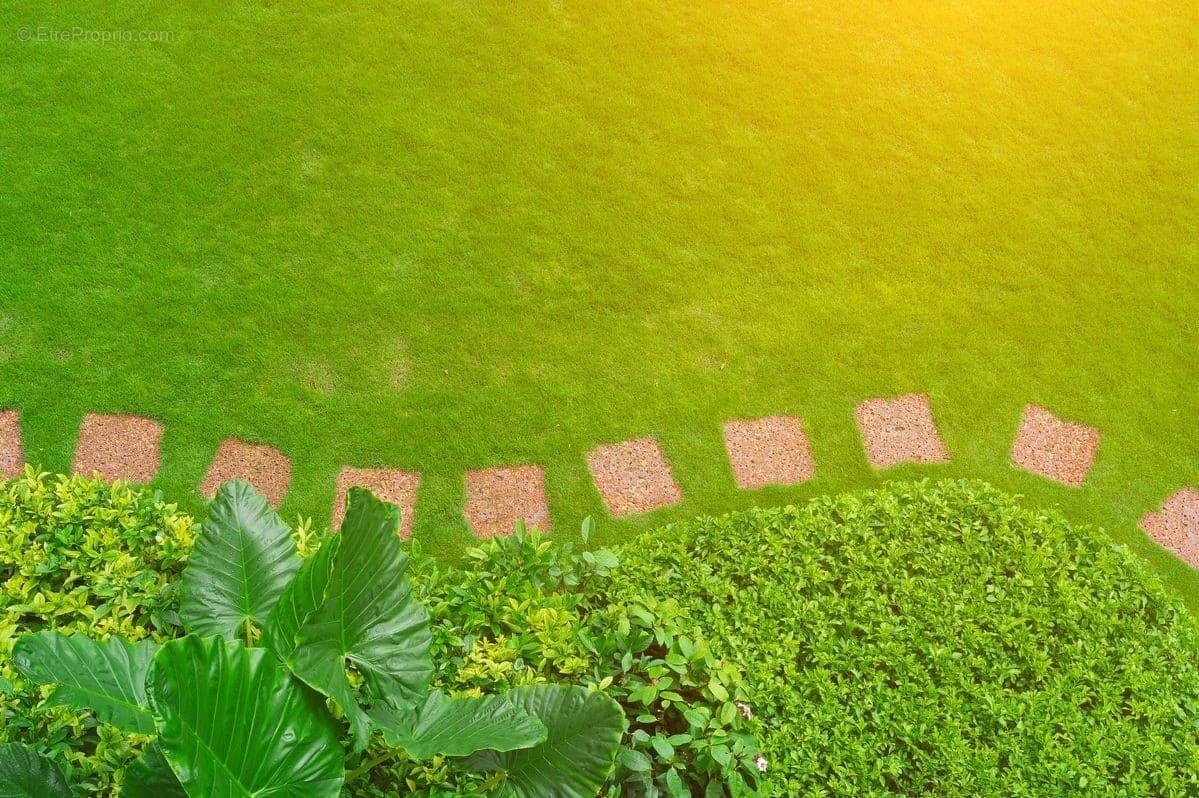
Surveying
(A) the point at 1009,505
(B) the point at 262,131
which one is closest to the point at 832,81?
(A) the point at 1009,505

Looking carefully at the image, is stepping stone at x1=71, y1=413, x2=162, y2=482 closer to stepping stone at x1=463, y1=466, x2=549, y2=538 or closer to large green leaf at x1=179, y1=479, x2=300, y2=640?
stepping stone at x1=463, y1=466, x2=549, y2=538

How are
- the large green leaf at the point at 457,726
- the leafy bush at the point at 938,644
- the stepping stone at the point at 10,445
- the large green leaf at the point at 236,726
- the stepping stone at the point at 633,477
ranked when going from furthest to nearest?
the stepping stone at the point at 633,477
the stepping stone at the point at 10,445
the leafy bush at the point at 938,644
the large green leaf at the point at 457,726
the large green leaf at the point at 236,726

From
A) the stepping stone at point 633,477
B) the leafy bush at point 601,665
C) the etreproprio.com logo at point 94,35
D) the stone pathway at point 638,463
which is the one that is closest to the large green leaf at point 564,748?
the leafy bush at point 601,665

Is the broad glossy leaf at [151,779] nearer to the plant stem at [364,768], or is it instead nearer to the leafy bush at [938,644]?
the plant stem at [364,768]

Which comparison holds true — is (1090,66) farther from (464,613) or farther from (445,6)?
(464,613)

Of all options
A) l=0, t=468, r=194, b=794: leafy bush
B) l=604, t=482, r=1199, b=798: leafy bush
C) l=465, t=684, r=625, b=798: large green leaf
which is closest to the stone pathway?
l=604, t=482, r=1199, b=798: leafy bush
